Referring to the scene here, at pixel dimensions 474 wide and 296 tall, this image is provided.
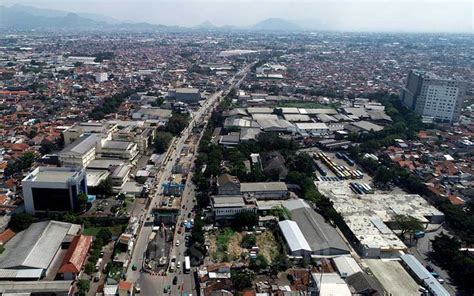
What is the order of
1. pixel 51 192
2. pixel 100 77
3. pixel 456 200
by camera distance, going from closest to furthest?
pixel 51 192 → pixel 456 200 → pixel 100 77

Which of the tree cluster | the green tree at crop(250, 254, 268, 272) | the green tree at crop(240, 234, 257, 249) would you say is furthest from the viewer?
the tree cluster

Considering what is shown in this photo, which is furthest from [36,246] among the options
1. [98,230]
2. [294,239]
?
[294,239]

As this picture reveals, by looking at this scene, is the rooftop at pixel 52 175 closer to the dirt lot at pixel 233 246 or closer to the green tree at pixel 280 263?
the dirt lot at pixel 233 246

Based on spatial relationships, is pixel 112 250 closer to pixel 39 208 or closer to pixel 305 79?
pixel 39 208

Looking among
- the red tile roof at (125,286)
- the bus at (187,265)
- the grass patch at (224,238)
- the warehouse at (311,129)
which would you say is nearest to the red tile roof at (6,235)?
the red tile roof at (125,286)

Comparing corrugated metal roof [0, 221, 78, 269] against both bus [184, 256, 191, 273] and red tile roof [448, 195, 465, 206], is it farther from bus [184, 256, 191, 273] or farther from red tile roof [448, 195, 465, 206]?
red tile roof [448, 195, 465, 206]

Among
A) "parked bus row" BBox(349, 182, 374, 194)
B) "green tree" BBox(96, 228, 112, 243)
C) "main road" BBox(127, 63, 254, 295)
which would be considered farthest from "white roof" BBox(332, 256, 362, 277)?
"green tree" BBox(96, 228, 112, 243)

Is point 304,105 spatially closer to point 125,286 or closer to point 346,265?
point 346,265
